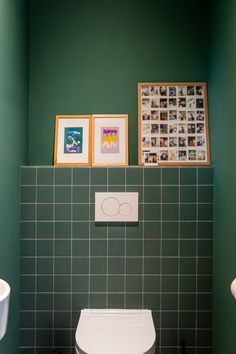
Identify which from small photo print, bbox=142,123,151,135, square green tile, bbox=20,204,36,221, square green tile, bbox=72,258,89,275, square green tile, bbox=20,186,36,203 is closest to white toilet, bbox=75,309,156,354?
square green tile, bbox=72,258,89,275

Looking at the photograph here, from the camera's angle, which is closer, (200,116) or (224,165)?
(224,165)

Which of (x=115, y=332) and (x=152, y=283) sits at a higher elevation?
(x=152, y=283)

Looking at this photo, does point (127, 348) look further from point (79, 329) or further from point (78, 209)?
point (78, 209)

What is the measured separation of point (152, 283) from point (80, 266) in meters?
0.48

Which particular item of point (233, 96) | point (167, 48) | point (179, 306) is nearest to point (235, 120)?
point (233, 96)

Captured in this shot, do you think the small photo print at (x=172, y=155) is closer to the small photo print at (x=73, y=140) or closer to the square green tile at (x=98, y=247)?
the small photo print at (x=73, y=140)

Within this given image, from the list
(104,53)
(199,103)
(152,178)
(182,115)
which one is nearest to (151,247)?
(152,178)

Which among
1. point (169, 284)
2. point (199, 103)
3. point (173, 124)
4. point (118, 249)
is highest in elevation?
point (199, 103)

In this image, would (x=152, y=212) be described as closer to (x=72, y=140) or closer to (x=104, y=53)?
(x=72, y=140)

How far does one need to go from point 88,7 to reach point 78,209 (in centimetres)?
139

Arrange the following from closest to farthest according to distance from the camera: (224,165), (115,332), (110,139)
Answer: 1. (115,332)
2. (224,165)
3. (110,139)

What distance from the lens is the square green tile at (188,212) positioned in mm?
1914

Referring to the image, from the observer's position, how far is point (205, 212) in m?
1.91

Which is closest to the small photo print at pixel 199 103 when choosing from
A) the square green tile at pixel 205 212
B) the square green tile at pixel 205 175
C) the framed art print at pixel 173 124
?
the framed art print at pixel 173 124
